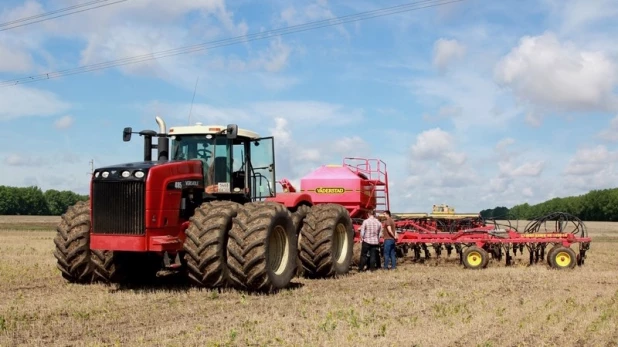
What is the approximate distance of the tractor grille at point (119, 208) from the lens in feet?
34.3

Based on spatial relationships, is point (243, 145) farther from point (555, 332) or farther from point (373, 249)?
point (555, 332)

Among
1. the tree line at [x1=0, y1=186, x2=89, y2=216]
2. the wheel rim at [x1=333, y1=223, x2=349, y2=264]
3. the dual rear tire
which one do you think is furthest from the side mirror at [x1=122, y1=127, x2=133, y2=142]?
the tree line at [x1=0, y1=186, x2=89, y2=216]

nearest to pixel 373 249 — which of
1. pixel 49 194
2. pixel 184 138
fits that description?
pixel 184 138

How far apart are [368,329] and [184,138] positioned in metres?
5.88

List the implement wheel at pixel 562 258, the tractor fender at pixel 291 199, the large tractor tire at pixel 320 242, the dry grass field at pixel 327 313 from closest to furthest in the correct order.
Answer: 1. the dry grass field at pixel 327 313
2. the large tractor tire at pixel 320 242
3. the tractor fender at pixel 291 199
4. the implement wheel at pixel 562 258

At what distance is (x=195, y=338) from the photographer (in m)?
7.18

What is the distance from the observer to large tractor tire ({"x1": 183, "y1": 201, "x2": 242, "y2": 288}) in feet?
33.6

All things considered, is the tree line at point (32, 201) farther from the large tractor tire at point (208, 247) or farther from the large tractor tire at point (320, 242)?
the large tractor tire at point (208, 247)

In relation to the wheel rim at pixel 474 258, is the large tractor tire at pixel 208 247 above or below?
above

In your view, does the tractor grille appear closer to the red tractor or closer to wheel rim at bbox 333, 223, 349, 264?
the red tractor

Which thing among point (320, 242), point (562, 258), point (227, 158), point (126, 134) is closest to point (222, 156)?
point (227, 158)

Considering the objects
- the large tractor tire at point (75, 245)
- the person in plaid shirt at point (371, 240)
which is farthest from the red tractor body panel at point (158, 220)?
the person in plaid shirt at point (371, 240)

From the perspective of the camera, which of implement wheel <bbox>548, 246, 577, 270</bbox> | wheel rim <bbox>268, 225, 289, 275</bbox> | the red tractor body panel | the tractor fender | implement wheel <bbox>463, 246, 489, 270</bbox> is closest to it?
the red tractor body panel

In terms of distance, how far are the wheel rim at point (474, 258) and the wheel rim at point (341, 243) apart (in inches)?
133
